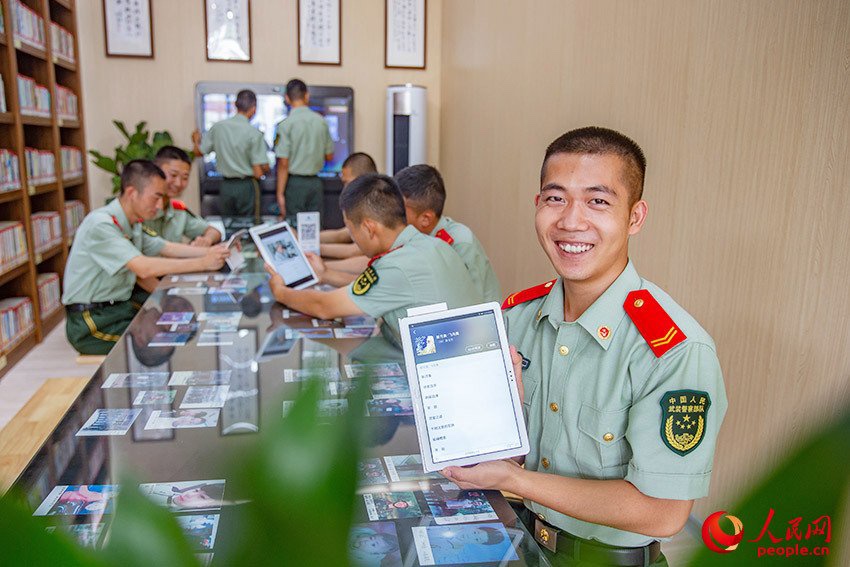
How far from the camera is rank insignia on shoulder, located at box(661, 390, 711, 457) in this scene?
1222 mm

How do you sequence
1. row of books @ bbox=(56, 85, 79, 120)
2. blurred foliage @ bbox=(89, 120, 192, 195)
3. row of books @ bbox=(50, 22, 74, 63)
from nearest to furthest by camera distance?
row of books @ bbox=(50, 22, 74, 63) → row of books @ bbox=(56, 85, 79, 120) → blurred foliage @ bbox=(89, 120, 192, 195)

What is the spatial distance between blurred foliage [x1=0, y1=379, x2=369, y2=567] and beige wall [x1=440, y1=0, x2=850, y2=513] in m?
1.63

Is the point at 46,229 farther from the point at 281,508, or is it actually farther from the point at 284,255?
the point at 281,508

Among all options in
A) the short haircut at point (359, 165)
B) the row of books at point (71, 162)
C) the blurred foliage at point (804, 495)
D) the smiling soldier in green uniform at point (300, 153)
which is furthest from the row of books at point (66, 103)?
the blurred foliage at point (804, 495)

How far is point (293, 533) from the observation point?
280 mm

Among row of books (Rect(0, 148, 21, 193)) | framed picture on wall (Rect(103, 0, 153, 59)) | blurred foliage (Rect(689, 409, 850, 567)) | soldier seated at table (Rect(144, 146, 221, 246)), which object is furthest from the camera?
framed picture on wall (Rect(103, 0, 153, 59))

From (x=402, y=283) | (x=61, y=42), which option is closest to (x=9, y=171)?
(x=61, y=42)

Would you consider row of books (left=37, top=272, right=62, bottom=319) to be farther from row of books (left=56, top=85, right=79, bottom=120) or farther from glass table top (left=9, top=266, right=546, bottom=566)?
glass table top (left=9, top=266, right=546, bottom=566)

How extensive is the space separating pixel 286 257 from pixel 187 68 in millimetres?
4557

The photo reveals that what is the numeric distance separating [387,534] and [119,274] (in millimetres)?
2922

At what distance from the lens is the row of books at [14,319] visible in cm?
404

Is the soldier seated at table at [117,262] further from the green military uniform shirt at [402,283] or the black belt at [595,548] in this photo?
the black belt at [595,548]

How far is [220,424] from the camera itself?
61.7 inches

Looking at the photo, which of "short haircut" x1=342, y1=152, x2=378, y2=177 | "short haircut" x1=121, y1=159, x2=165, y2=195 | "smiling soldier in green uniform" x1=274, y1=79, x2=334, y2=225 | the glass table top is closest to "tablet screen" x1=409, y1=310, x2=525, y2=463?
the glass table top
